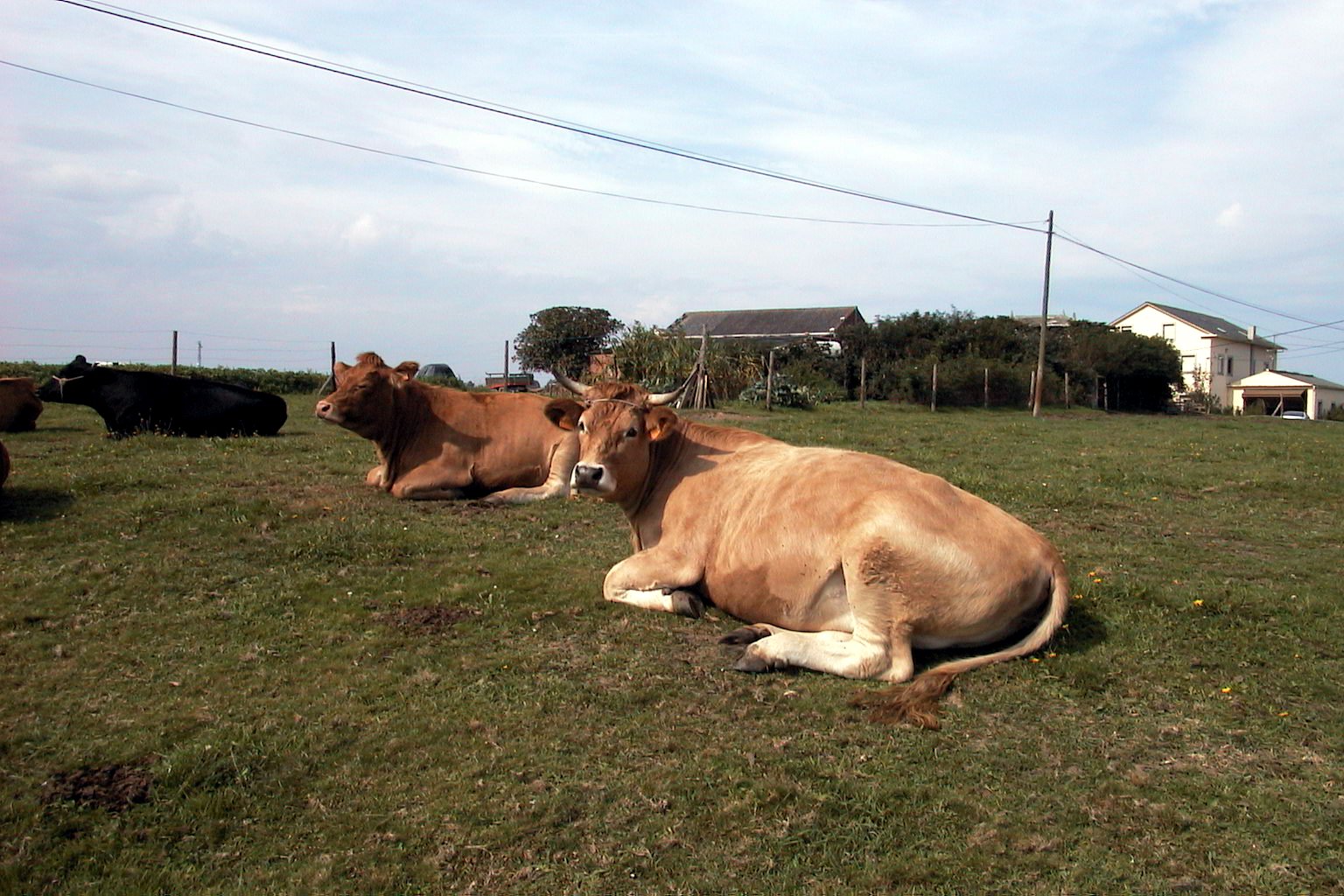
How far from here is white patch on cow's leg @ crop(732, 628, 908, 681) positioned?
5891mm

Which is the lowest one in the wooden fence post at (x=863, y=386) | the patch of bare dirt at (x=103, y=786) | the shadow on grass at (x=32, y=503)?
Answer: the patch of bare dirt at (x=103, y=786)

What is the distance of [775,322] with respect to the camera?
6650 centimetres

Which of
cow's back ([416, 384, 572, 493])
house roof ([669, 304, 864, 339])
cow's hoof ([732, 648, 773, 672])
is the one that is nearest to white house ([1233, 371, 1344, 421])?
house roof ([669, 304, 864, 339])

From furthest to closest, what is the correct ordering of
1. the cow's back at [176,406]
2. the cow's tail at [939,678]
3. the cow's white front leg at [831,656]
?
the cow's back at [176,406], the cow's white front leg at [831,656], the cow's tail at [939,678]

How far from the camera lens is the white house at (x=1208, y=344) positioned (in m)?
72.9

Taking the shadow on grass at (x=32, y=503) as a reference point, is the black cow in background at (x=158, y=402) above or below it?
above

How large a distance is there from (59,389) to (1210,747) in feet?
51.3

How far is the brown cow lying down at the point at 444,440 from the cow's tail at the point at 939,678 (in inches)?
242

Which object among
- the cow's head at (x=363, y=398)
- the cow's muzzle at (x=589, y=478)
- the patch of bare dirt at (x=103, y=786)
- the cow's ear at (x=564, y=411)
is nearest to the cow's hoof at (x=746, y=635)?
the cow's muzzle at (x=589, y=478)

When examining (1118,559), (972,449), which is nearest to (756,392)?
(972,449)

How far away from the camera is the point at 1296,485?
13.4 metres

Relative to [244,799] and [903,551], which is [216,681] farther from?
[903,551]

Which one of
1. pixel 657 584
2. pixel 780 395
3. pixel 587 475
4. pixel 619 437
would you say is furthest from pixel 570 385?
pixel 780 395

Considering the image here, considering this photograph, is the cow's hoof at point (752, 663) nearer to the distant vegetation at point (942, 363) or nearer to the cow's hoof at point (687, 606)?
the cow's hoof at point (687, 606)
